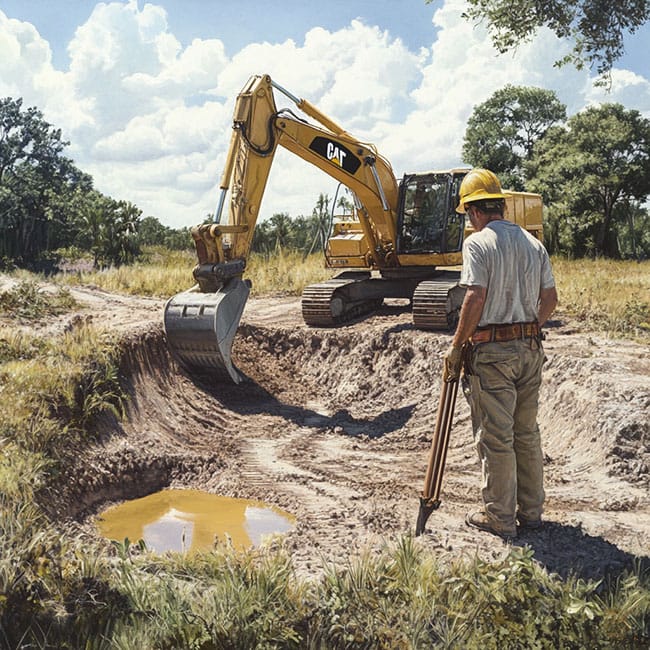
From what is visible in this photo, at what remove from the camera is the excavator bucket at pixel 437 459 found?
5.22 metres

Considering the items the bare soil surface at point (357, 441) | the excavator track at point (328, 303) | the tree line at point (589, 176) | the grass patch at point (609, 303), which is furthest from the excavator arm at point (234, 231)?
the tree line at point (589, 176)

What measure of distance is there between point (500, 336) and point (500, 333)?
0.8 inches

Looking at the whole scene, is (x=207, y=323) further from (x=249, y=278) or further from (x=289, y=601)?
(x=249, y=278)

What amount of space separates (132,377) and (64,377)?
4.10 feet

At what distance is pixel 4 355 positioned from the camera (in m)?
8.08

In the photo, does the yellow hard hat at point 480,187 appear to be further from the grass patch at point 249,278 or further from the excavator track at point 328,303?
the grass patch at point 249,278

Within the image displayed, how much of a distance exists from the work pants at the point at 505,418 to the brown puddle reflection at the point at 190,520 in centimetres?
180

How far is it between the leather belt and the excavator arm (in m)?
4.47

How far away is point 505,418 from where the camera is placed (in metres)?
4.95

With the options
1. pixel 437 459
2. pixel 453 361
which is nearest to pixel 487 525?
pixel 437 459

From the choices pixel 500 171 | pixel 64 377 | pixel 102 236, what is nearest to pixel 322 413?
pixel 64 377

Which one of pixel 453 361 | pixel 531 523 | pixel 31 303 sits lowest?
pixel 531 523

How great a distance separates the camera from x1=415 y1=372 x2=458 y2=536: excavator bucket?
5.22 meters

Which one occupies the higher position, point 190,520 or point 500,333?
point 500,333
